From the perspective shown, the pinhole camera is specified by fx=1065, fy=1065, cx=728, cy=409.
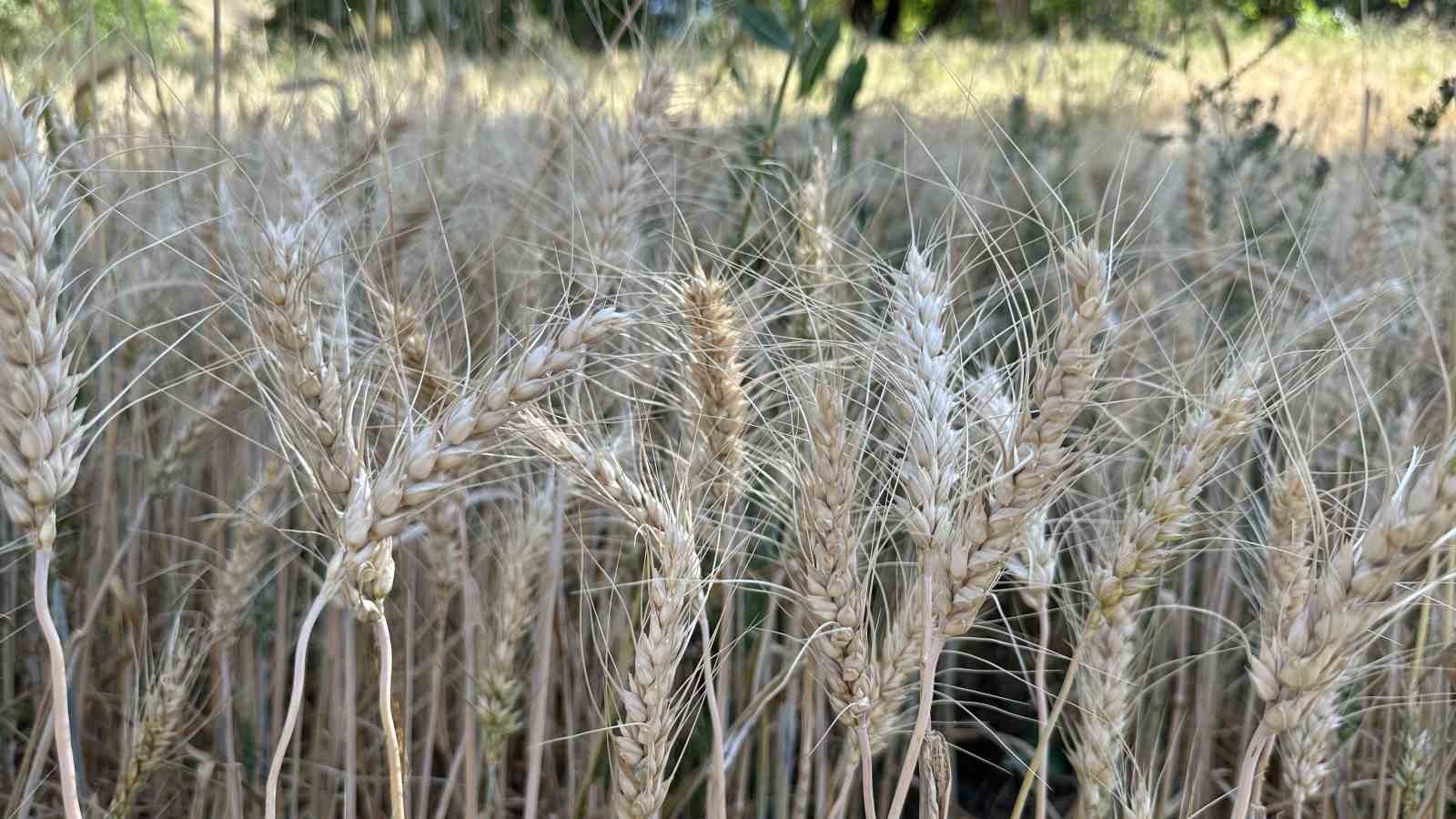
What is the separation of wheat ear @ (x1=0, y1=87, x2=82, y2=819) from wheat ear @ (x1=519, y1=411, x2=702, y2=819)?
0.39m

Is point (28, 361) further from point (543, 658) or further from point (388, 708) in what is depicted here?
point (543, 658)

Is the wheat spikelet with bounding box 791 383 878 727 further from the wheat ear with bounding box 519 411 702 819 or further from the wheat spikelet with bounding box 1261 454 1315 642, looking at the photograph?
the wheat spikelet with bounding box 1261 454 1315 642

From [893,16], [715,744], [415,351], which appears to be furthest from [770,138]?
[893,16]

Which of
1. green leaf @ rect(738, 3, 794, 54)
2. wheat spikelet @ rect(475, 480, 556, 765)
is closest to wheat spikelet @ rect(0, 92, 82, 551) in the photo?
wheat spikelet @ rect(475, 480, 556, 765)

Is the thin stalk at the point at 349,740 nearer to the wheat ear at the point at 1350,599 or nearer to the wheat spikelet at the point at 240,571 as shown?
the wheat spikelet at the point at 240,571

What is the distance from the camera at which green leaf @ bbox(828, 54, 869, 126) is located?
208 cm

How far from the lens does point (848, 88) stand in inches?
82.3

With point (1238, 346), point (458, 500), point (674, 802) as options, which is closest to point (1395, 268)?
point (1238, 346)

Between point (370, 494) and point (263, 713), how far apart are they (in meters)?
1.22

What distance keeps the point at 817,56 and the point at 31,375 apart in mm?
1560

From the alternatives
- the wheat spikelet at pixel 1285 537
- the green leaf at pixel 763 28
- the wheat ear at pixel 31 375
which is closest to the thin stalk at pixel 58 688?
the wheat ear at pixel 31 375

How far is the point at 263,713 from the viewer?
1.91 meters

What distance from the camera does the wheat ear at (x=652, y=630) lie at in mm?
995

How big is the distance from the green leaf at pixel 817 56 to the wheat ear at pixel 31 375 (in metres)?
1.40
